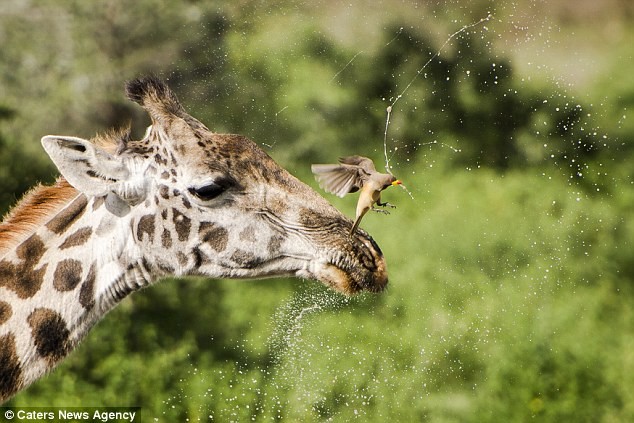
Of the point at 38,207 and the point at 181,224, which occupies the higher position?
the point at 181,224

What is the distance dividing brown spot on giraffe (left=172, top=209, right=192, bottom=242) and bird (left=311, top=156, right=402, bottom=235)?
60cm

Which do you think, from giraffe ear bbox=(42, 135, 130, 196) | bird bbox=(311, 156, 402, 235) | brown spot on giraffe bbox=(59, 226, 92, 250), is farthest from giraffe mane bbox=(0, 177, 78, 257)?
bird bbox=(311, 156, 402, 235)

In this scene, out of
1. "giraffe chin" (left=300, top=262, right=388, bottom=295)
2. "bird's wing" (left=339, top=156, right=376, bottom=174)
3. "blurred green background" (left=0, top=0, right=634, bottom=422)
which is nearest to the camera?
"giraffe chin" (left=300, top=262, right=388, bottom=295)

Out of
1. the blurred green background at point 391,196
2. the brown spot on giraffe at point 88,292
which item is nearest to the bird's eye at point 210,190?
the brown spot on giraffe at point 88,292

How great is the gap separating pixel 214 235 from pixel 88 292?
0.56m

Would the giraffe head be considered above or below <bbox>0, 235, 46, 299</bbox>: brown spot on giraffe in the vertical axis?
above

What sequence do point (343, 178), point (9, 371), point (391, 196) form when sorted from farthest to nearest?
point (391, 196) < point (343, 178) < point (9, 371)

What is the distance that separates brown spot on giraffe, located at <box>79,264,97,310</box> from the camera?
173 inches

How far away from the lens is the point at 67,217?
4547 millimetres

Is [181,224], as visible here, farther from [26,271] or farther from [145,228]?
[26,271]

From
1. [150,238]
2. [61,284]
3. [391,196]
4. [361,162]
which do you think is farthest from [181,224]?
[391,196]

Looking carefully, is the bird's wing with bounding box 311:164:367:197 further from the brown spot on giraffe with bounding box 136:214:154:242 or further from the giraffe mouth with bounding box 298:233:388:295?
the brown spot on giraffe with bounding box 136:214:154:242

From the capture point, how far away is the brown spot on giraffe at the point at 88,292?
4.38 m

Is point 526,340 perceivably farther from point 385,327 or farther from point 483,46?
point 483,46
